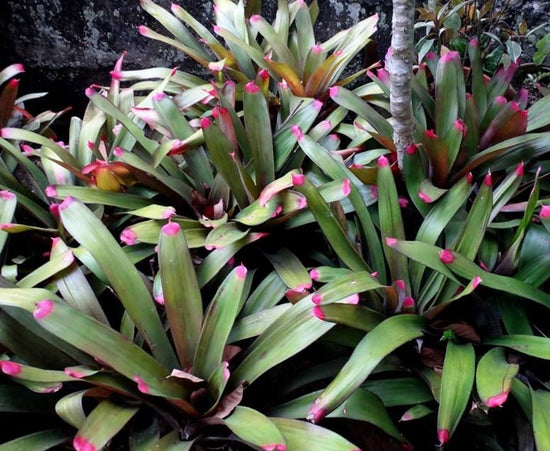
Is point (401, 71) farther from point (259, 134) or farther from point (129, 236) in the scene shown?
point (129, 236)

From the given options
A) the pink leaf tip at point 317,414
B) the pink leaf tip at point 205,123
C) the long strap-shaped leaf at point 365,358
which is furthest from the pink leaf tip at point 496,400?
the pink leaf tip at point 205,123

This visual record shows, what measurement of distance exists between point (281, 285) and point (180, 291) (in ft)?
0.89

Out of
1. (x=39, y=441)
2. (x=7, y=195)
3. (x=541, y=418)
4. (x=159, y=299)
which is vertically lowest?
(x=541, y=418)

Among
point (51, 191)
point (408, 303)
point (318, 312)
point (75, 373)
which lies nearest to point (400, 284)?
point (408, 303)

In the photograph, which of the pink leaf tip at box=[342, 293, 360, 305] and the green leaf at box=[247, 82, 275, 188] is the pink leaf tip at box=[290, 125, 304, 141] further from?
the pink leaf tip at box=[342, 293, 360, 305]

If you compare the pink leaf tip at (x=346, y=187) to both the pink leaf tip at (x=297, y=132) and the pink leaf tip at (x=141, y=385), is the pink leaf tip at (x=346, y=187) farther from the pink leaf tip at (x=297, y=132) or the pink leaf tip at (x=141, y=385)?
the pink leaf tip at (x=141, y=385)

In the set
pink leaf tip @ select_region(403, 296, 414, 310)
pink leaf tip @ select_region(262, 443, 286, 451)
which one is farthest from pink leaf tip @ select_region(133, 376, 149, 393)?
pink leaf tip @ select_region(403, 296, 414, 310)

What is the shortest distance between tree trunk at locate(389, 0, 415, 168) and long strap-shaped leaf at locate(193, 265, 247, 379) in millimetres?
623

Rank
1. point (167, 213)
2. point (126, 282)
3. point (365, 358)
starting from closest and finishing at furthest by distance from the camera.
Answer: point (365, 358) < point (126, 282) < point (167, 213)

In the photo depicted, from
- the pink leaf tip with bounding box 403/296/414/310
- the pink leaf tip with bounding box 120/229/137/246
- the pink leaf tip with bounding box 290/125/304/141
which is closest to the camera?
the pink leaf tip with bounding box 403/296/414/310

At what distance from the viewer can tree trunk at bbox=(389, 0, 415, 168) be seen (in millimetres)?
1173

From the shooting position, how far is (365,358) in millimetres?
927

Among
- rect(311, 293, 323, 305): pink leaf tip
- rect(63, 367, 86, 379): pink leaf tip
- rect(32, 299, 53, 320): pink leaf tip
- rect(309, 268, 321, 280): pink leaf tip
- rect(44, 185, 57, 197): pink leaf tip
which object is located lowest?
rect(309, 268, 321, 280): pink leaf tip

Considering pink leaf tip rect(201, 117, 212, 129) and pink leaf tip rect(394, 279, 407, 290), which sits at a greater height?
pink leaf tip rect(201, 117, 212, 129)
